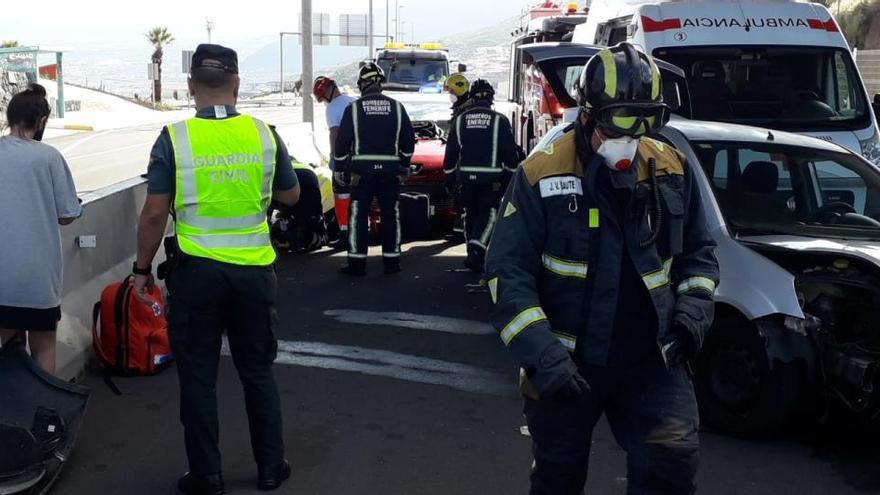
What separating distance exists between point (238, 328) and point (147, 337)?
214 cm

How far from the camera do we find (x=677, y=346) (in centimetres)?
340

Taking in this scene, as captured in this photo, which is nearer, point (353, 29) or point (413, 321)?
point (413, 321)

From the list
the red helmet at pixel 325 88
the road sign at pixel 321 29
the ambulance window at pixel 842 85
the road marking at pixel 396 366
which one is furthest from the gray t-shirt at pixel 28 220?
the road sign at pixel 321 29

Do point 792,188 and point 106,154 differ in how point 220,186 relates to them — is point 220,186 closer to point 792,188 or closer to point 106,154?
point 792,188

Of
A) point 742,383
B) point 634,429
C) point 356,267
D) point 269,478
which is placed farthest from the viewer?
point 356,267

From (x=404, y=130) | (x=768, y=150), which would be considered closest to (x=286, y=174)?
(x=768, y=150)

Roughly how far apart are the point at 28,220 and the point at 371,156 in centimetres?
523

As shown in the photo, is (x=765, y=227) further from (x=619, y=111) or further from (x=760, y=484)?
(x=619, y=111)

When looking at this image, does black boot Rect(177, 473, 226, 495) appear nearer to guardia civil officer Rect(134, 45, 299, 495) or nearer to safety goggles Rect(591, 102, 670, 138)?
guardia civil officer Rect(134, 45, 299, 495)

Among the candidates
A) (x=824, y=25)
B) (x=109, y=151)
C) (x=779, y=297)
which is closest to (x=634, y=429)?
(x=779, y=297)

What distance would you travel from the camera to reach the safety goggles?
3328 mm

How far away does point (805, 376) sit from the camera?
5.51 m

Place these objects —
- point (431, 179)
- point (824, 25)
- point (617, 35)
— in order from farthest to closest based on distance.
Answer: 1. point (617, 35)
2. point (431, 179)
3. point (824, 25)

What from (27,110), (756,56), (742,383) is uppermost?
(756,56)
